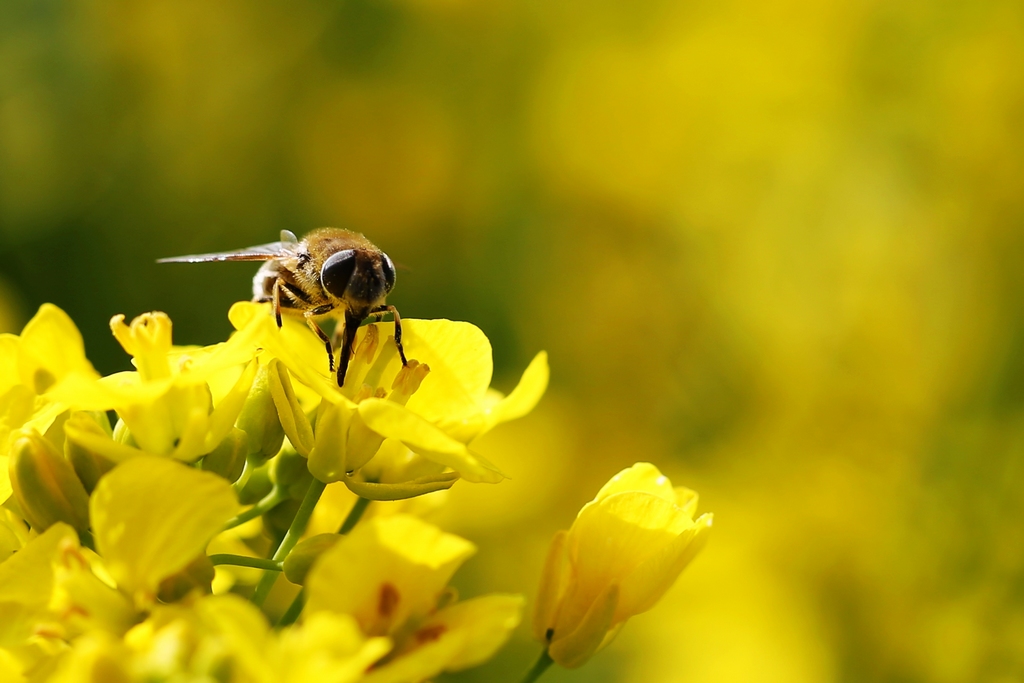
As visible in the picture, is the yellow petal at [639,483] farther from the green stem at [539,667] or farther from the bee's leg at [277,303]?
the bee's leg at [277,303]

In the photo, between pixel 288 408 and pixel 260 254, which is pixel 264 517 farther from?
pixel 260 254

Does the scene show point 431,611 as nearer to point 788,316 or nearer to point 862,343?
point 862,343

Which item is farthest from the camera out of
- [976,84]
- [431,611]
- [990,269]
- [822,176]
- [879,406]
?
[822,176]

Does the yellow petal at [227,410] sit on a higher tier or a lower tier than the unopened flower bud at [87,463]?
higher

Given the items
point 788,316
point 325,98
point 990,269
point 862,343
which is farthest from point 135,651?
point 325,98

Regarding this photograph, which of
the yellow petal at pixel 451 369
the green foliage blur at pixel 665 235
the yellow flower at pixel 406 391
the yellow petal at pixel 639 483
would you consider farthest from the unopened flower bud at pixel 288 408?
the green foliage blur at pixel 665 235

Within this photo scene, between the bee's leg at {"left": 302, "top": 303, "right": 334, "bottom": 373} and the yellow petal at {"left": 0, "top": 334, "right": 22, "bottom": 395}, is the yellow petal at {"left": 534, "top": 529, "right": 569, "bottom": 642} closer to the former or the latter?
the bee's leg at {"left": 302, "top": 303, "right": 334, "bottom": 373}
